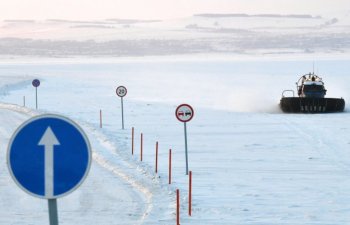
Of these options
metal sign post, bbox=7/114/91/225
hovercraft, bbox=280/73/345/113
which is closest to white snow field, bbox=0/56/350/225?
hovercraft, bbox=280/73/345/113

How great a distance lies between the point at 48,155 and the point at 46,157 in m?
0.02

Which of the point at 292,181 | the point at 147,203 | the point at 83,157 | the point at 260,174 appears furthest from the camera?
the point at 260,174

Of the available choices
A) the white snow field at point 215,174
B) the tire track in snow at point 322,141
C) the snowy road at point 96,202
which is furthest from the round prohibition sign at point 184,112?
the tire track in snow at point 322,141

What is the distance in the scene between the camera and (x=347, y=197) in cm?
1309

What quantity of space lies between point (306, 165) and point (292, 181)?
2.83m

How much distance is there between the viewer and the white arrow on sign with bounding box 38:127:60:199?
5.05 metres

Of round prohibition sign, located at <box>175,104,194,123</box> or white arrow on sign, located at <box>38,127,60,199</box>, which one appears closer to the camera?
white arrow on sign, located at <box>38,127,60,199</box>

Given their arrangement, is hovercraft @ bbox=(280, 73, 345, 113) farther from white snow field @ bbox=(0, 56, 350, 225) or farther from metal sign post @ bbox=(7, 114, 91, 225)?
metal sign post @ bbox=(7, 114, 91, 225)

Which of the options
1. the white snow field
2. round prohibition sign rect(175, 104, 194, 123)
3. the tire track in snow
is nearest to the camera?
the white snow field

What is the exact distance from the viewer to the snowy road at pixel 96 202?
1135 cm

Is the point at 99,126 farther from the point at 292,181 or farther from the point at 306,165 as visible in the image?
the point at 292,181

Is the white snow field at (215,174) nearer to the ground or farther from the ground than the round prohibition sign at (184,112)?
nearer to the ground

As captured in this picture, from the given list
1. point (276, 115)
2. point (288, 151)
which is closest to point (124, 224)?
point (288, 151)

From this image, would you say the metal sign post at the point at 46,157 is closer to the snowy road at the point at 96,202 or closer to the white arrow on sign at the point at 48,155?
the white arrow on sign at the point at 48,155
